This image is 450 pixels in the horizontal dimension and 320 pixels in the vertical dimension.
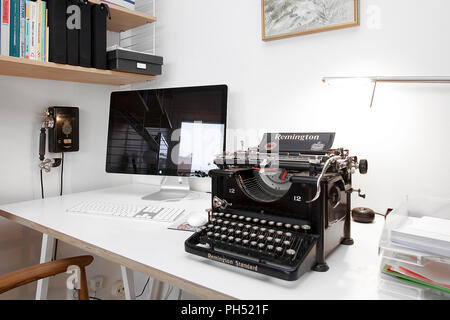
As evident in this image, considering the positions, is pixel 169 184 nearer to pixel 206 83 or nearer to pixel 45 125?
pixel 206 83

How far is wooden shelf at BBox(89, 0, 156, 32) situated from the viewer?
167 centimetres

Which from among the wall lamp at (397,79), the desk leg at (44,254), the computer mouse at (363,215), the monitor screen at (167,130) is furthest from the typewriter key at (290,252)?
the desk leg at (44,254)

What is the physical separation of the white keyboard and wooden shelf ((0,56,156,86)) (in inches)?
24.6

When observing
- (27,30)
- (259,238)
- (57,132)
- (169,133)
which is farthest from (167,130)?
(259,238)

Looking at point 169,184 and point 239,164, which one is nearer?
point 239,164

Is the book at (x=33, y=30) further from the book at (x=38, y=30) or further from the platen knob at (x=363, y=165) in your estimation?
the platen knob at (x=363, y=165)

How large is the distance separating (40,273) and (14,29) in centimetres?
98

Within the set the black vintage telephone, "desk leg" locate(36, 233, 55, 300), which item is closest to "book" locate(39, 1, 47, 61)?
the black vintage telephone

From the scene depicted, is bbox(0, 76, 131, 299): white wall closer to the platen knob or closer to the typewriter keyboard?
the typewriter keyboard

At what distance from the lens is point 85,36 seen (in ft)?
5.03

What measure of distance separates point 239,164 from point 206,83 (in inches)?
35.1

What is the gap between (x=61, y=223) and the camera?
1231mm

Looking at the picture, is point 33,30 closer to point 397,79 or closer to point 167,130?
point 167,130
